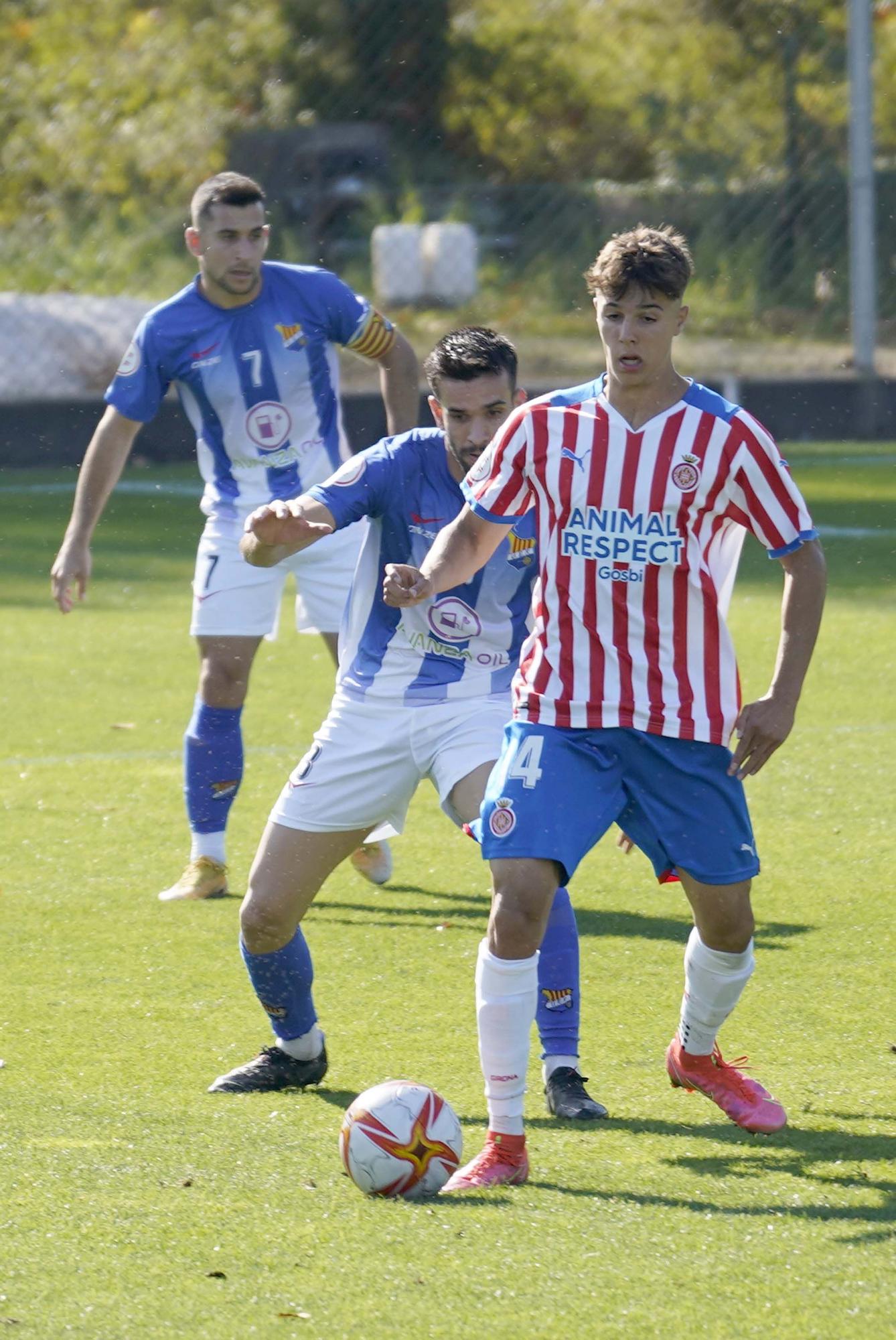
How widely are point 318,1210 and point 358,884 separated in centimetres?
260

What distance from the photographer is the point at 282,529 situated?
3943 millimetres

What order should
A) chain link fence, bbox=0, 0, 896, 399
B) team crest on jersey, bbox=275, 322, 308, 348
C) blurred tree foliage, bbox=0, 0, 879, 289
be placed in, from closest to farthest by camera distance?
team crest on jersey, bbox=275, 322, 308, 348
chain link fence, bbox=0, 0, 896, 399
blurred tree foliage, bbox=0, 0, 879, 289

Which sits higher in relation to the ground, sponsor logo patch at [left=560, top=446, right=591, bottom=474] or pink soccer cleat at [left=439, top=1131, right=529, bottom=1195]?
sponsor logo patch at [left=560, top=446, right=591, bottom=474]

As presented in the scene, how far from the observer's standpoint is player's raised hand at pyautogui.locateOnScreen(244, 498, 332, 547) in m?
3.93

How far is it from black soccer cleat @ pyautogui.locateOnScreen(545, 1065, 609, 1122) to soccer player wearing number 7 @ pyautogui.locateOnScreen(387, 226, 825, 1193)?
1.33 ft

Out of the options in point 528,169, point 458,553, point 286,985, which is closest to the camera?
point 458,553

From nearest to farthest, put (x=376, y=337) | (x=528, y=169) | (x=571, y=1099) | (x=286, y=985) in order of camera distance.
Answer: (x=571, y=1099) < (x=286, y=985) < (x=376, y=337) < (x=528, y=169)

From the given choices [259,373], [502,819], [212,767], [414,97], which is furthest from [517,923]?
[414,97]

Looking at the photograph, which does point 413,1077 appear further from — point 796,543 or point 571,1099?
point 796,543

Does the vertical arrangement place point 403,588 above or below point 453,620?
above

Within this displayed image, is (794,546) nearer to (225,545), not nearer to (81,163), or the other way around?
(225,545)

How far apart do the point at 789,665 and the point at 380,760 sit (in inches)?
36.6

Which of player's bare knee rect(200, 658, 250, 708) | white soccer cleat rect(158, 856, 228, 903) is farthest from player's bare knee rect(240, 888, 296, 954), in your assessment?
player's bare knee rect(200, 658, 250, 708)

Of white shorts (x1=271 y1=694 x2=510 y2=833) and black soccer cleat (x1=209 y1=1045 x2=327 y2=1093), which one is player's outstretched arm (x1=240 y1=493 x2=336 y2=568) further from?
black soccer cleat (x1=209 y1=1045 x2=327 y2=1093)
